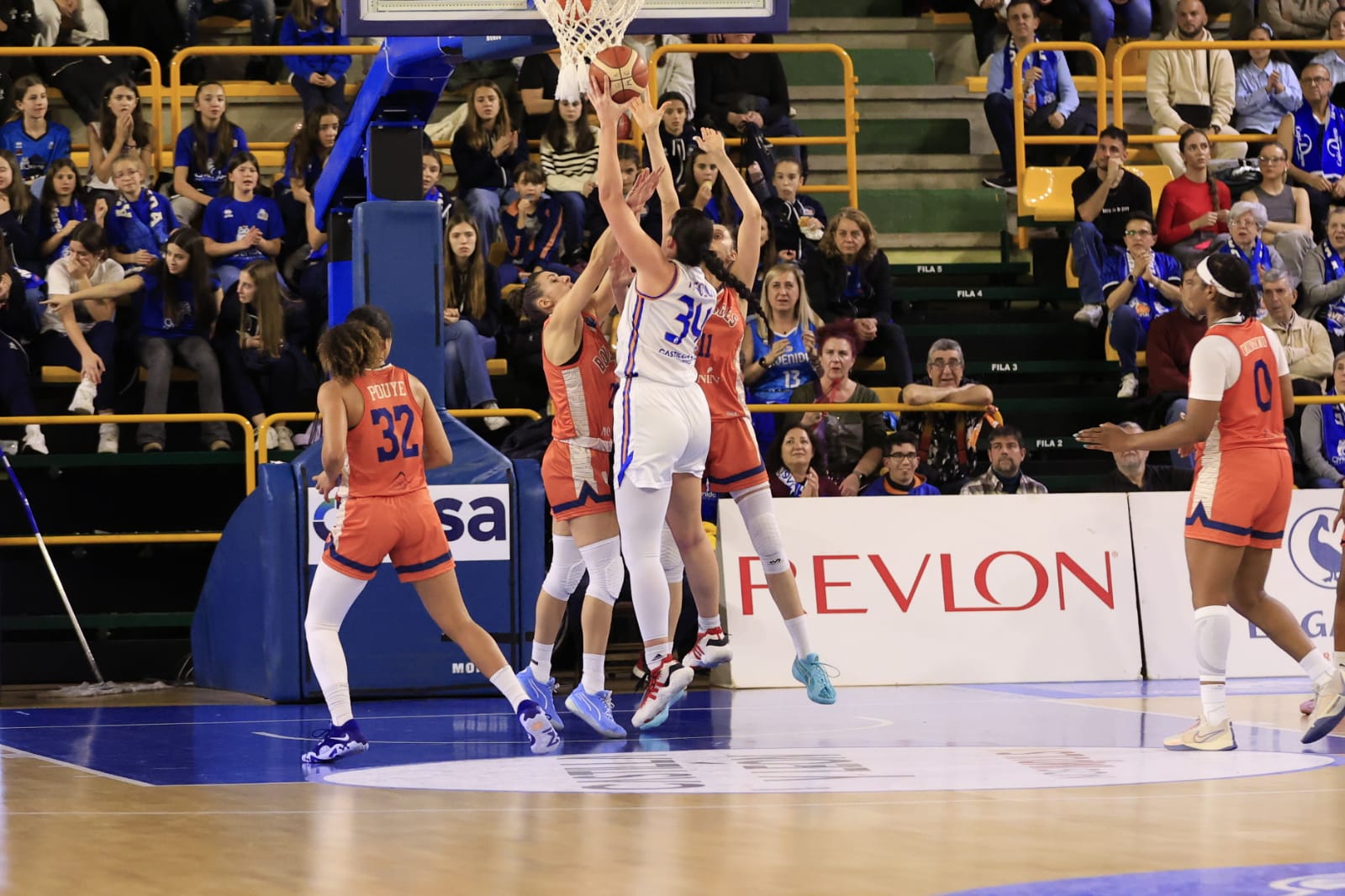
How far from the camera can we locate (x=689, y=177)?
14.6 meters

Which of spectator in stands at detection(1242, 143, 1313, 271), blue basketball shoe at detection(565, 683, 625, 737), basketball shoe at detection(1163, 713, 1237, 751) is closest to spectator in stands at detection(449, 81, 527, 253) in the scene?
spectator in stands at detection(1242, 143, 1313, 271)

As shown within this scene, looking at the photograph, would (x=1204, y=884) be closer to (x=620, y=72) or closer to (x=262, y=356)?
(x=620, y=72)

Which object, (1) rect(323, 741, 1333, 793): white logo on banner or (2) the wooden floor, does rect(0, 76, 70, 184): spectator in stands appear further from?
(1) rect(323, 741, 1333, 793): white logo on banner

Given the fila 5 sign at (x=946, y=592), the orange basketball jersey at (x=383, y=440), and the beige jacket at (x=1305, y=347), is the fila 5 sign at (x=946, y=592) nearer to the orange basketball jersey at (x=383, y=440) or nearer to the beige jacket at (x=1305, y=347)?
the beige jacket at (x=1305, y=347)

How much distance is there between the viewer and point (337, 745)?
7.86 metres

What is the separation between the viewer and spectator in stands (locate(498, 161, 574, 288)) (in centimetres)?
1409

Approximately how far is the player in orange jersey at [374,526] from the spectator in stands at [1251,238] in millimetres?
8626

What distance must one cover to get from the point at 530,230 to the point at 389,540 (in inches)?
255

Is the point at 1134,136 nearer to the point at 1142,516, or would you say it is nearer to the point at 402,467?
the point at 1142,516

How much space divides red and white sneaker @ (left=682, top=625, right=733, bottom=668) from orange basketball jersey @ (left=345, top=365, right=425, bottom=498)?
2098 millimetres

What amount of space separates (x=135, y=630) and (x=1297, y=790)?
8.87m

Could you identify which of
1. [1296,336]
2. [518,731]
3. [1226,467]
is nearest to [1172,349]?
[1296,336]

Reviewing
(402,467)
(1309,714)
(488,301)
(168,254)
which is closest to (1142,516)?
(1309,714)

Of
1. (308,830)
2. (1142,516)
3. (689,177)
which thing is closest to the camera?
(308,830)
